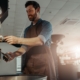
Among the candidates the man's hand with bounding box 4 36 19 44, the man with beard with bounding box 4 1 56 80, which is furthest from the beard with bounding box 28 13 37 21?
the man's hand with bounding box 4 36 19 44

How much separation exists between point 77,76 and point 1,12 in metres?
3.27

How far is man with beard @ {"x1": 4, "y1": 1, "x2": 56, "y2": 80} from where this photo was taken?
3.57 ft

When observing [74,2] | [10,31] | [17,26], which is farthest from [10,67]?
[10,31]

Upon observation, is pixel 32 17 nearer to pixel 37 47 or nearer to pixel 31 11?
pixel 31 11

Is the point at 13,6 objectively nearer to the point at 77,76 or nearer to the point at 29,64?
the point at 77,76

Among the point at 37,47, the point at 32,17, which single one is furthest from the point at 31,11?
the point at 37,47

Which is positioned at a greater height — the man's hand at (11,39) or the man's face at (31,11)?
the man's face at (31,11)

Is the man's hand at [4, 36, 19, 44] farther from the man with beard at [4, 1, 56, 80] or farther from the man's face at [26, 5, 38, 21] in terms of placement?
the man's face at [26, 5, 38, 21]

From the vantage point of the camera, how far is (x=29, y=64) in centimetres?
117

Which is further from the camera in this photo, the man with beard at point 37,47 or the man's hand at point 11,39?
the man with beard at point 37,47

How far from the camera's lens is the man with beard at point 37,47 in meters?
1.09

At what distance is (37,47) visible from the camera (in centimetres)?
118

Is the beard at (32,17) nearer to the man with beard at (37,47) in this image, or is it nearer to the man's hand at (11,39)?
the man with beard at (37,47)

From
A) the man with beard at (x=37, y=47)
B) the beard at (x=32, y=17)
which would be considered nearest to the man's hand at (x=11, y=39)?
the man with beard at (x=37, y=47)
